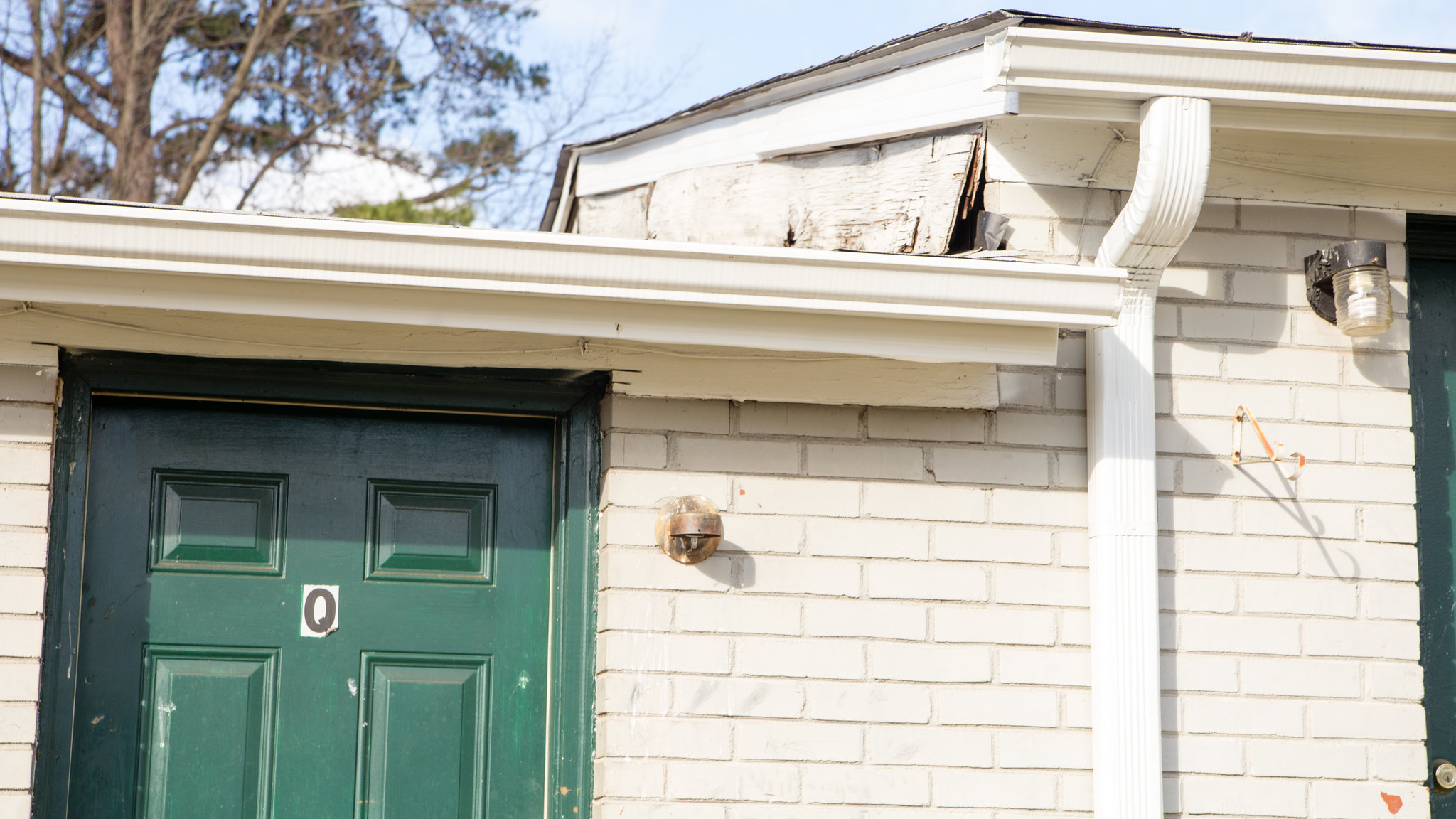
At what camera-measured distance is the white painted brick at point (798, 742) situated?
325 centimetres

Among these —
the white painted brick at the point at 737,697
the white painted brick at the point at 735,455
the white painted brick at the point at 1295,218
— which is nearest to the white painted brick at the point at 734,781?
the white painted brick at the point at 737,697

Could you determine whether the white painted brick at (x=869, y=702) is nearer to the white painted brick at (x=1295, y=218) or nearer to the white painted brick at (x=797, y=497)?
the white painted brick at (x=797, y=497)

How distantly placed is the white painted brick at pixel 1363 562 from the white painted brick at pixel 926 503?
89cm

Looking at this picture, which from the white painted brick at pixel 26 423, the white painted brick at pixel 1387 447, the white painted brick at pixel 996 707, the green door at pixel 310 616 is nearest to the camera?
the white painted brick at pixel 26 423

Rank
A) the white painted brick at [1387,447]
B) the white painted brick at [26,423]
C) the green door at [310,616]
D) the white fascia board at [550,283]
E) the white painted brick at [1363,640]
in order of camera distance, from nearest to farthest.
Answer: the white fascia board at [550,283], the white painted brick at [26,423], the green door at [310,616], the white painted brick at [1363,640], the white painted brick at [1387,447]

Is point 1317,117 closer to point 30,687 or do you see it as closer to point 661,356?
point 661,356

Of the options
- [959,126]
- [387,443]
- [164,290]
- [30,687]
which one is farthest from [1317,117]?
[30,687]

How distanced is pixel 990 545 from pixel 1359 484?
3.31 ft

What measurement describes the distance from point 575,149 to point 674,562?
2480 millimetres

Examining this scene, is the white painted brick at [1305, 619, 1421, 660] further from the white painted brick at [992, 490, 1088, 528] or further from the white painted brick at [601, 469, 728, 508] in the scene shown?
the white painted brick at [601, 469, 728, 508]

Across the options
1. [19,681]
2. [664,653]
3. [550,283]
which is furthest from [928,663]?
[19,681]

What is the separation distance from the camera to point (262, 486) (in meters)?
3.35

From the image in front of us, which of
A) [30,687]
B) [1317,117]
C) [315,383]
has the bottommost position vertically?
[30,687]

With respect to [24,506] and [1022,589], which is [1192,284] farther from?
[24,506]
